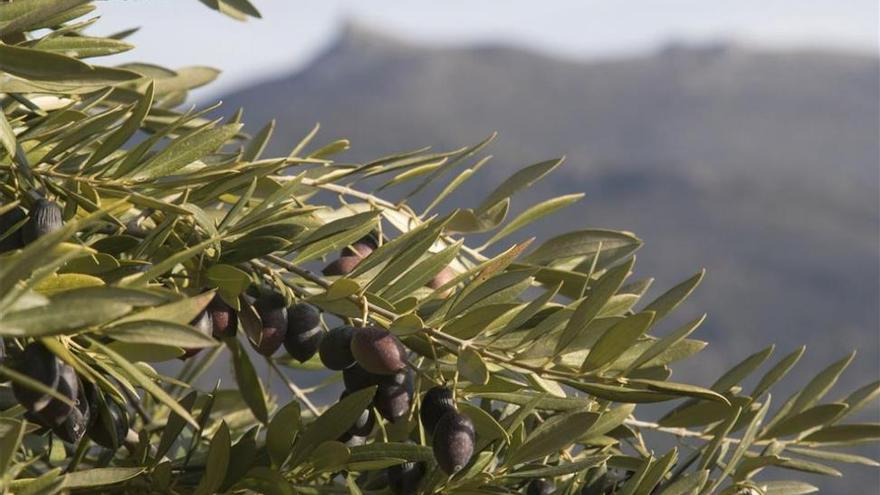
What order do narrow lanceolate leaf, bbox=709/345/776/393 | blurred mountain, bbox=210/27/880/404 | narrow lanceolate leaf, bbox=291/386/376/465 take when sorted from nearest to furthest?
1. narrow lanceolate leaf, bbox=291/386/376/465
2. narrow lanceolate leaf, bbox=709/345/776/393
3. blurred mountain, bbox=210/27/880/404

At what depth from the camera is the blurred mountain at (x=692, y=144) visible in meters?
11.9

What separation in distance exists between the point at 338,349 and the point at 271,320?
0.04 m

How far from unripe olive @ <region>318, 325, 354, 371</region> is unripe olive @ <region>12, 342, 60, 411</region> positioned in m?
0.15

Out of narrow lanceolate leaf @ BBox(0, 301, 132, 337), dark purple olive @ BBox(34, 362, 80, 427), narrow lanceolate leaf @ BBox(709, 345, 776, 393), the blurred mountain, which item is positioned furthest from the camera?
the blurred mountain

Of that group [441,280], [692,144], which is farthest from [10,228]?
[692,144]

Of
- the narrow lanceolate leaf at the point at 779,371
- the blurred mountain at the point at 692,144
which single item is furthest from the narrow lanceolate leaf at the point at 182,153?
the blurred mountain at the point at 692,144

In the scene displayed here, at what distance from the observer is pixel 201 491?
589 mm

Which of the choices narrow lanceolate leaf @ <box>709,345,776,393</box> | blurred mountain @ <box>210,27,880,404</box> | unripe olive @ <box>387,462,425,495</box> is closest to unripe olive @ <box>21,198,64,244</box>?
unripe olive @ <box>387,462,425,495</box>

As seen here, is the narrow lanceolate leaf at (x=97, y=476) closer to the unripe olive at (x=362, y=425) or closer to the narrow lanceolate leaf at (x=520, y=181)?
the unripe olive at (x=362, y=425)

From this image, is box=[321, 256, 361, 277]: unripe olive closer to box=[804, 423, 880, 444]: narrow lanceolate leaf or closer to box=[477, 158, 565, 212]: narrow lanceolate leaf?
box=[477, 158, 565, 212]: narrow lanceolate leaf

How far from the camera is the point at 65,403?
47 cm

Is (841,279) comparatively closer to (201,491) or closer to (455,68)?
(455,68)

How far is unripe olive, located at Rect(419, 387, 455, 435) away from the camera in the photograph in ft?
1.86

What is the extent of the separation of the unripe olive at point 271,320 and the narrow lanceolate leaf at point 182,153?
3.0 inches
